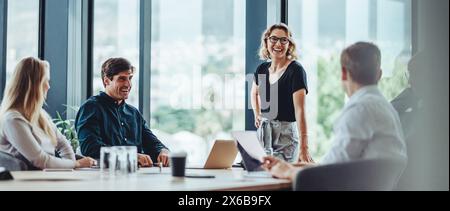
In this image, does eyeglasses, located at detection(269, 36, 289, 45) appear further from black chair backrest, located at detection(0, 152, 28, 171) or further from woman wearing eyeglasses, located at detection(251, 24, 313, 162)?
black chair backrest, located at detection(0, 152, 28, 171)

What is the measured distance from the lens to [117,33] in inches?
151

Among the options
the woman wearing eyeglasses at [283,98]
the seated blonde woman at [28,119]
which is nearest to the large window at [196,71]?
the woman wearing eyeglasses at [283,98]

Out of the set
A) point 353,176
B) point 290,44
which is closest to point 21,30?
point 290,44

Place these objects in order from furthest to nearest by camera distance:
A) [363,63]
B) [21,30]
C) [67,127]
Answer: [67,127]
[21,30]
[363,63]

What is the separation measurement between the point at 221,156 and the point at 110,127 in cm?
66

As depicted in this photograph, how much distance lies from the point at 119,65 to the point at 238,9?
856 millimetres

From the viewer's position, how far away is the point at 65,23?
4535 millimetres

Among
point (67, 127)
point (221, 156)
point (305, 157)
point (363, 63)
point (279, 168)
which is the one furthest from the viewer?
point (67, 127)

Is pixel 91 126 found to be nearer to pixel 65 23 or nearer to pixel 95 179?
pixel 95 179

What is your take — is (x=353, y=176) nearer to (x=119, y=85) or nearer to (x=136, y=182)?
(x=136, y=182)

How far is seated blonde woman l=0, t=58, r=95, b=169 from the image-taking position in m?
2.48

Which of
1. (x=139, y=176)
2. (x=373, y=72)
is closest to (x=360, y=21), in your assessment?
(x=373, y=72)
